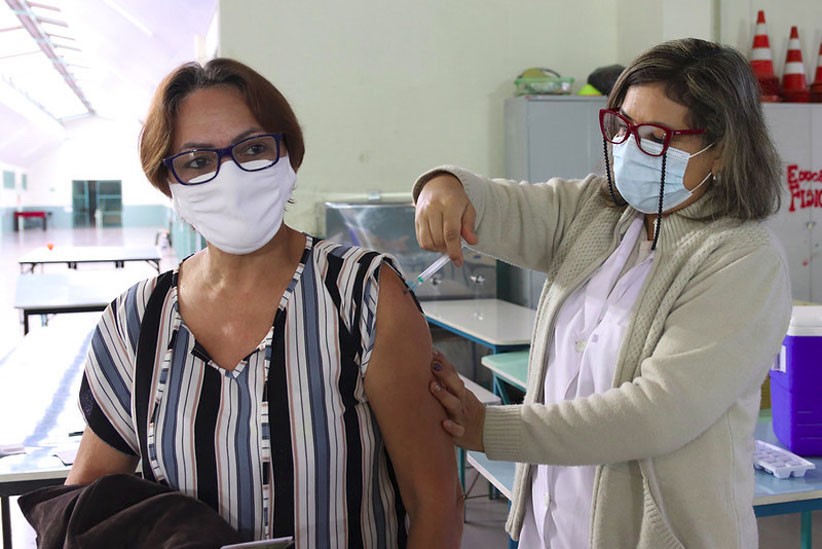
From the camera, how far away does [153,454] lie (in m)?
1.17

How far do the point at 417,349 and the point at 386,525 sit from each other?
281 mm

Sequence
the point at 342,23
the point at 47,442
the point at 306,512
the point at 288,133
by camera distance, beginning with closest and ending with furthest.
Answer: the point at 306,512 < the point at 288,133 < the point at 47,442 < the point at 342,23

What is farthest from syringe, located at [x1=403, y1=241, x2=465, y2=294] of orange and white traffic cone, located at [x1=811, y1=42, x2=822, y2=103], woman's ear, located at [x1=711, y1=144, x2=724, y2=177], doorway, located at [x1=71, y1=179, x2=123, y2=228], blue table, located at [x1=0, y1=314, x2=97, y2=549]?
doorway, located at [x1=71, y1=179, x2=123, y2=228]

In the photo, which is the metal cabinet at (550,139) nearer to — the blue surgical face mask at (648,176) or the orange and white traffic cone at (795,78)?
the orange and white traffic cone at (795,78)

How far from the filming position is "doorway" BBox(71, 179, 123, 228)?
26.1 metres

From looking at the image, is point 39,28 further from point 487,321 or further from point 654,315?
point 654,315

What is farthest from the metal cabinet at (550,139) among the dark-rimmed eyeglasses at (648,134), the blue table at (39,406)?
the dark-rimmed eyeglasses at (648,134)

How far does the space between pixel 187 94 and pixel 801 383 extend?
1.63 m

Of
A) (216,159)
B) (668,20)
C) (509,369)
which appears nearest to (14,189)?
(668,20)

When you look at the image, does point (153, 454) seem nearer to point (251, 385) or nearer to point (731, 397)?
point (251, 385)

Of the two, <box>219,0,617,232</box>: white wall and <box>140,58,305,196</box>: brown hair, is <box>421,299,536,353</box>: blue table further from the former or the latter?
<box>140,58,305,196</box>: brown hair

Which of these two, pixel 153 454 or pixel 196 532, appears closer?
pixel 196 532

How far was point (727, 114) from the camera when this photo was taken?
1247 millimetres

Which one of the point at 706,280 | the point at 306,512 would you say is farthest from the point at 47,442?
the point at 706,280
